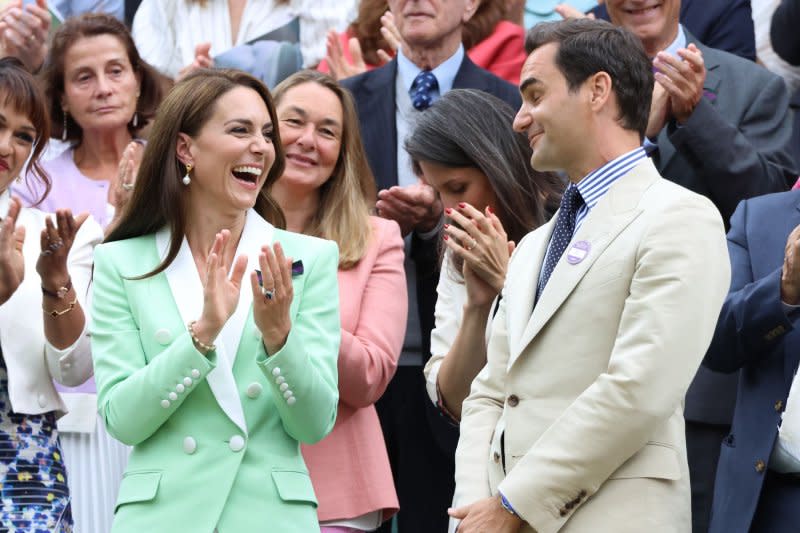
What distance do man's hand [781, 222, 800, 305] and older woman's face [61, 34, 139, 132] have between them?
127 inches

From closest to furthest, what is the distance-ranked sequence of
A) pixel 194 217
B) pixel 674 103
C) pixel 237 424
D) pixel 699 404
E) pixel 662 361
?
1. pixel 662 361
2. pixel 237 424
3. pixel 194 217
4. pixel 699 404
5. pixel 674 103

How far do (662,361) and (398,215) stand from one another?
2283 mm

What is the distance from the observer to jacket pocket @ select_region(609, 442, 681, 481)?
144 inches

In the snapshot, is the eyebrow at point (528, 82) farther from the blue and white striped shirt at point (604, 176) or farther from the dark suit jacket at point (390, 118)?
the dark suit jacket at point (390, 118)

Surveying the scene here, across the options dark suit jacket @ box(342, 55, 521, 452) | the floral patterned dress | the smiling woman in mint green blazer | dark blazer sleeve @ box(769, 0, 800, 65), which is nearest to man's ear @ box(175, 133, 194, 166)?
the smiling woman in mint green blazer

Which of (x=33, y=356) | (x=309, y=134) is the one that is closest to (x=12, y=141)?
(x=33, y=356)

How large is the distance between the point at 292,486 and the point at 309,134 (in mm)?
1843

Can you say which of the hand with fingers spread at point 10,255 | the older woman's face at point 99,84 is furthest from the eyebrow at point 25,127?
the older woman's face at point 99,84

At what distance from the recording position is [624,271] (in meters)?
3.74

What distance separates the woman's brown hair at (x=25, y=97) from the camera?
17.0 ft

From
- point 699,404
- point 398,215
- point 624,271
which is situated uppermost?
point 624,271

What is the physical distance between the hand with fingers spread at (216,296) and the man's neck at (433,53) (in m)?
2.66

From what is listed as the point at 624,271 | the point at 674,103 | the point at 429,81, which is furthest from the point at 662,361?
the point at 429,81

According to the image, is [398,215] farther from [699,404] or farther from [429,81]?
[699,404]
